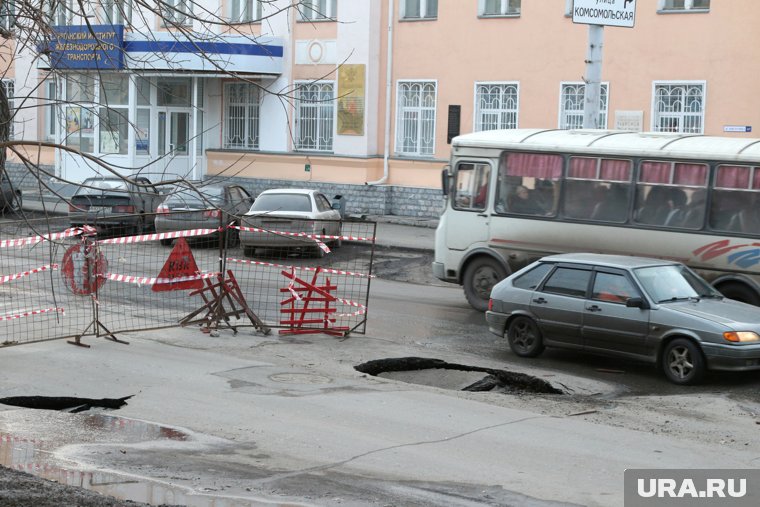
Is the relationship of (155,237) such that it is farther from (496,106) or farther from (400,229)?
(496,106)

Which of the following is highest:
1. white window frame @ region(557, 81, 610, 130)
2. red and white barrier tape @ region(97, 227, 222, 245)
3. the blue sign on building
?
white window frame @ region(557, 81, 610, 130)

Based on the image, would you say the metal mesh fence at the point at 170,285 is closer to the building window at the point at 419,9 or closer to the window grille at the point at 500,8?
the window grille at the point at 500,8

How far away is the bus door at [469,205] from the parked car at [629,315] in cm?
436

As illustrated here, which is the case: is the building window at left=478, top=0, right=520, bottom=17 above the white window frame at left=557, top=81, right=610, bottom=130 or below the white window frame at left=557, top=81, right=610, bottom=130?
above

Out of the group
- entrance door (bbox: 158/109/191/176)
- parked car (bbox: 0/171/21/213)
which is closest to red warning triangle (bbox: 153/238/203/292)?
parked car (bbox: 0/171/21/213)

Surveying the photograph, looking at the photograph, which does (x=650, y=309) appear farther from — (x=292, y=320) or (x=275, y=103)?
(x=275, y=103)

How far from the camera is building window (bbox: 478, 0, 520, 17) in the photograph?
30156 mm

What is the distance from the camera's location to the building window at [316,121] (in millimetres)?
33625

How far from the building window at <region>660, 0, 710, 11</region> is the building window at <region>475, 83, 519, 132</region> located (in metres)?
4.66

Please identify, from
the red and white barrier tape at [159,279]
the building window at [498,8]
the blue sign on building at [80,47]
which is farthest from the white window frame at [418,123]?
the blue sign on building at [80,47]

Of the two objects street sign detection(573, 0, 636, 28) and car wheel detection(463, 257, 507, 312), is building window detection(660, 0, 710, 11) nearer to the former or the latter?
street sign detection(573, 0, 636, 28)

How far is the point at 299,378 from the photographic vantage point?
39.8 ft

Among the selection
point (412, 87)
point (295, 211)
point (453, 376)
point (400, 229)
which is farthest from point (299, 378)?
point (412, 87)

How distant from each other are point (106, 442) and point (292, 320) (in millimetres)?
5749
